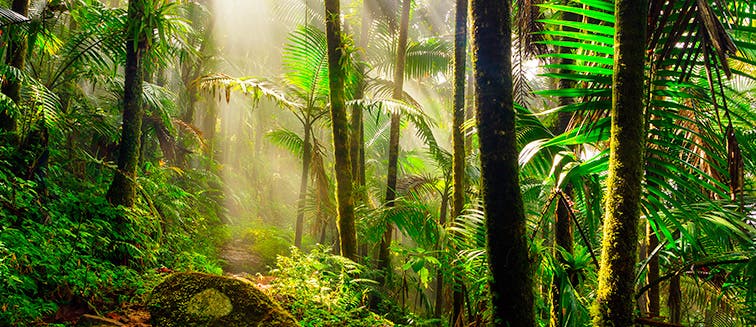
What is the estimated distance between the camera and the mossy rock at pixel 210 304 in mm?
3475

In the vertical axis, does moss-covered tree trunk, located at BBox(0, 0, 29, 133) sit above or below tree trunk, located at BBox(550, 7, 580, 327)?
above

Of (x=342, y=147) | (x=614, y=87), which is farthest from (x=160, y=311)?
(x=614, y=87)

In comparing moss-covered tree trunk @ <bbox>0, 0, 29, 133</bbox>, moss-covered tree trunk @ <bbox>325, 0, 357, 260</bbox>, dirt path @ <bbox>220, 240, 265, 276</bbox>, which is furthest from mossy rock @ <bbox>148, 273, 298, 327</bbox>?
dirt path @ <bbox>220, 240, 265, 276</bbox>

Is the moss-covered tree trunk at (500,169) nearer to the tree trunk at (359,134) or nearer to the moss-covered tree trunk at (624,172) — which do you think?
the moss-covered tree trunk at (624,172)

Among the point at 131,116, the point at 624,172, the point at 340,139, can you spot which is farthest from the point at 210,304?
the point at 624,172

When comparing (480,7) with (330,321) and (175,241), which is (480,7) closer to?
(330,321)

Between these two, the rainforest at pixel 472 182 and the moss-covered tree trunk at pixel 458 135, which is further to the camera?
the moss-covered tree trunk at pixel 458 135

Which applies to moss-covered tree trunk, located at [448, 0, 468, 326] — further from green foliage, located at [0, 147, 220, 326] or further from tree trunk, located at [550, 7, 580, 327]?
green foliage, located at [0, 147, 220, 326]

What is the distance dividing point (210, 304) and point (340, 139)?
8.43 ft

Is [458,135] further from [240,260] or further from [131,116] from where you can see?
[240,260]

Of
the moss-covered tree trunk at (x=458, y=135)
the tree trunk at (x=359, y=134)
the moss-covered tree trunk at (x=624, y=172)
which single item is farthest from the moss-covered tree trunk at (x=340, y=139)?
the moss-covered tree trunk at (x=624, y=172)

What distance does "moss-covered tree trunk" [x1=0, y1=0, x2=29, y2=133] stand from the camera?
15.4 ft

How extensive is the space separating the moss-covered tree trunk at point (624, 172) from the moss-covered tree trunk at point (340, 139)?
4.01 m

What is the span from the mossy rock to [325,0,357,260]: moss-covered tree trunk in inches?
68.5
